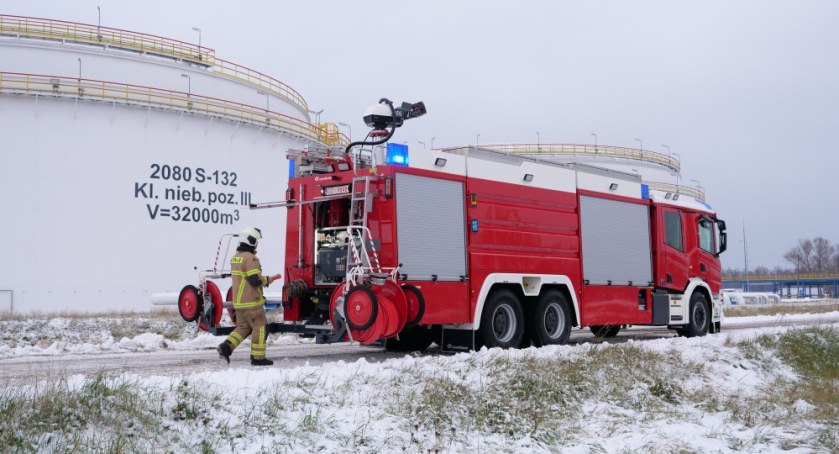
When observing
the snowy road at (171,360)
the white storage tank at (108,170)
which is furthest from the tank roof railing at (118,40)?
the snowy road at (171,360)

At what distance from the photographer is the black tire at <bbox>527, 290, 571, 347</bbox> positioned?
12.0 metres

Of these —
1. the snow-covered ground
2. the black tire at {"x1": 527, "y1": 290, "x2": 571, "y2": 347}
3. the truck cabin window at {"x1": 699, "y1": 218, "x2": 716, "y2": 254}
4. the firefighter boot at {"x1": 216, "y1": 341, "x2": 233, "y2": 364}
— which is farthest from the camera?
the truck cabin window at {"x1": 699, "y1": 218, "x2": 716, "y2": 254}

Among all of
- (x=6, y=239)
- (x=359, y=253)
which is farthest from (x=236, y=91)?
(x=359, y=253)

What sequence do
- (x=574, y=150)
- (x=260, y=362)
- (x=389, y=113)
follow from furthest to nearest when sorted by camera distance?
(x=574, y=150) → (x=389, y=113) → (x=260, y=362)

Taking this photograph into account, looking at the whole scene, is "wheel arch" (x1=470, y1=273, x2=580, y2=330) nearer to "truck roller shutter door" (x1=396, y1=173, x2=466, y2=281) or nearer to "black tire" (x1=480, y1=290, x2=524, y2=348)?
"black tire" (x1=480, y1=290, x2=524, y2=348)

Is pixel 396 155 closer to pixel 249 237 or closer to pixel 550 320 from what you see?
pixel 249 237

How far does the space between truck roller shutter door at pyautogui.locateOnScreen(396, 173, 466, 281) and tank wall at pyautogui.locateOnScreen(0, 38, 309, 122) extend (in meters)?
16.8

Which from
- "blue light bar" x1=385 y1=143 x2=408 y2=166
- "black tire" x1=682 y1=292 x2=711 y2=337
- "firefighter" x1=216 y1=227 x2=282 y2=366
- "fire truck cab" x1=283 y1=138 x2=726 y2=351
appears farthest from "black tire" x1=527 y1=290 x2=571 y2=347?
"firefighter" x1=216 y1=227 x2=282 y2=366

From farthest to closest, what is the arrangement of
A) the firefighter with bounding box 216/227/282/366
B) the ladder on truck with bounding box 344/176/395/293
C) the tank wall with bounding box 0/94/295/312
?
the tank wall with bounding box 0/94/295/312 → the ladder on truck with bounding box 344/176/395/293 → the firefighter with bounding box 216/227/282/366

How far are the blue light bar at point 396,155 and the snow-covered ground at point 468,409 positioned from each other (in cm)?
273

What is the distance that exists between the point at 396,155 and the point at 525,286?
10.4ft

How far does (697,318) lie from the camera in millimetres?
15805

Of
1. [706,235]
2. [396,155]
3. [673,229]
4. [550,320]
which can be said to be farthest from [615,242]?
[396,155]

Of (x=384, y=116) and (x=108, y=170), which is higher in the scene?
(x=108, y=170)
